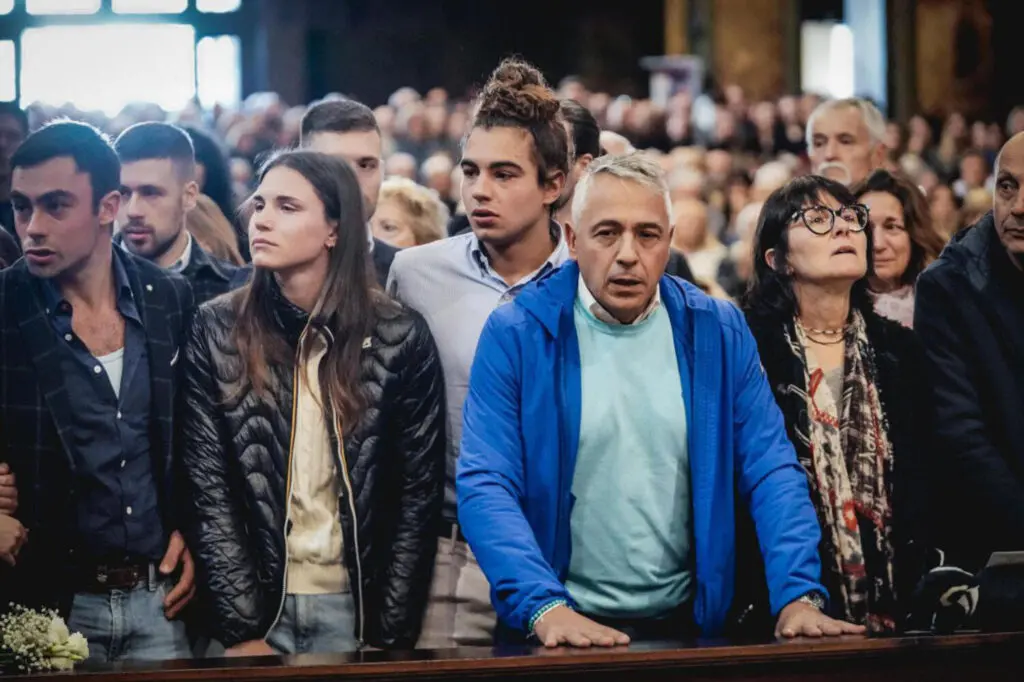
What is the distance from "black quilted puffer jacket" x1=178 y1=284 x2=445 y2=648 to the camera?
341cm

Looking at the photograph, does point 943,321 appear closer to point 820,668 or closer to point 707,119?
point 820,668

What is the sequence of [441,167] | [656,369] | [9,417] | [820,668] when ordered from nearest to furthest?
[820,668] → [656,369] → [9,417] → [441,167]

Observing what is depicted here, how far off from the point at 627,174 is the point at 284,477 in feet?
3.21

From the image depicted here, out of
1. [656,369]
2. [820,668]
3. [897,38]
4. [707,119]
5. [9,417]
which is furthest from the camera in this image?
[897,38]

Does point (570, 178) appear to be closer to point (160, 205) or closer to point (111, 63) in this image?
point (160, 205)

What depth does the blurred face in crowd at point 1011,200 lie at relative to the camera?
150 inches

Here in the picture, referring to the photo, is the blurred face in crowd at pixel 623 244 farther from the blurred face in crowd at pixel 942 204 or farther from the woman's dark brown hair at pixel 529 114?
the blurred face in crowd at pixel 942 204

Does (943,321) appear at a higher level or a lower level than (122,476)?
higher

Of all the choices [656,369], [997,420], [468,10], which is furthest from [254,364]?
[468,10]

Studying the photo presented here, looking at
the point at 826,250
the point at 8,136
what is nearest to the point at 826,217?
the point at 826,250

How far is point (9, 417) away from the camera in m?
3.40

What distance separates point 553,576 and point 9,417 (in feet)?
4.12

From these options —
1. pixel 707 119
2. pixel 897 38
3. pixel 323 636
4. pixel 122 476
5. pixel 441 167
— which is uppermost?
pixel 897 38

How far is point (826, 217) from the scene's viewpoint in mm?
3580
